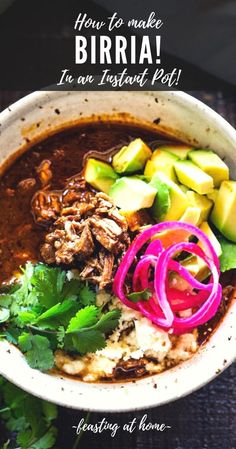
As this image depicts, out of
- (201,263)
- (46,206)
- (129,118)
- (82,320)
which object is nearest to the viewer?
(82,320)

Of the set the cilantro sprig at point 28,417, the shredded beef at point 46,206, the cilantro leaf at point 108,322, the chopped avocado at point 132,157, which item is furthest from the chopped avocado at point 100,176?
the cilantro sprig at point 28,417

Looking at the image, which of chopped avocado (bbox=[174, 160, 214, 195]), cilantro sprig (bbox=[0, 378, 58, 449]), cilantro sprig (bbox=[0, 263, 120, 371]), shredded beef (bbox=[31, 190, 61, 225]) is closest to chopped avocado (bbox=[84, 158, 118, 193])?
shredded beef (bbox=[31, 190, 61, 225])

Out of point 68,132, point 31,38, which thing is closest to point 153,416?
point 68,132

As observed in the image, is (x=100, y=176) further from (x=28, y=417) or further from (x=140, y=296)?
(x=28, y=417)

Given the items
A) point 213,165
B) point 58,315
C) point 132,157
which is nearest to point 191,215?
point 213,165

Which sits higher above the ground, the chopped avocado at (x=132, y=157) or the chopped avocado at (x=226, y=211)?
the chopped avocado at (x=132, y=157)

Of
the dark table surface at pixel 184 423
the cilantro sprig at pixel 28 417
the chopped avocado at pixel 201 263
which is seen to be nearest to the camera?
the chopped avocado at pixel 201 263

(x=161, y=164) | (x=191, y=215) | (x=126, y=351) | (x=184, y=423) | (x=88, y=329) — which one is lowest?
(x=184, y=423)

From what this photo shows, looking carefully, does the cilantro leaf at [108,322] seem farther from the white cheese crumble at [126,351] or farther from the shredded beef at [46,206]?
the shredded beef at [46,206]
